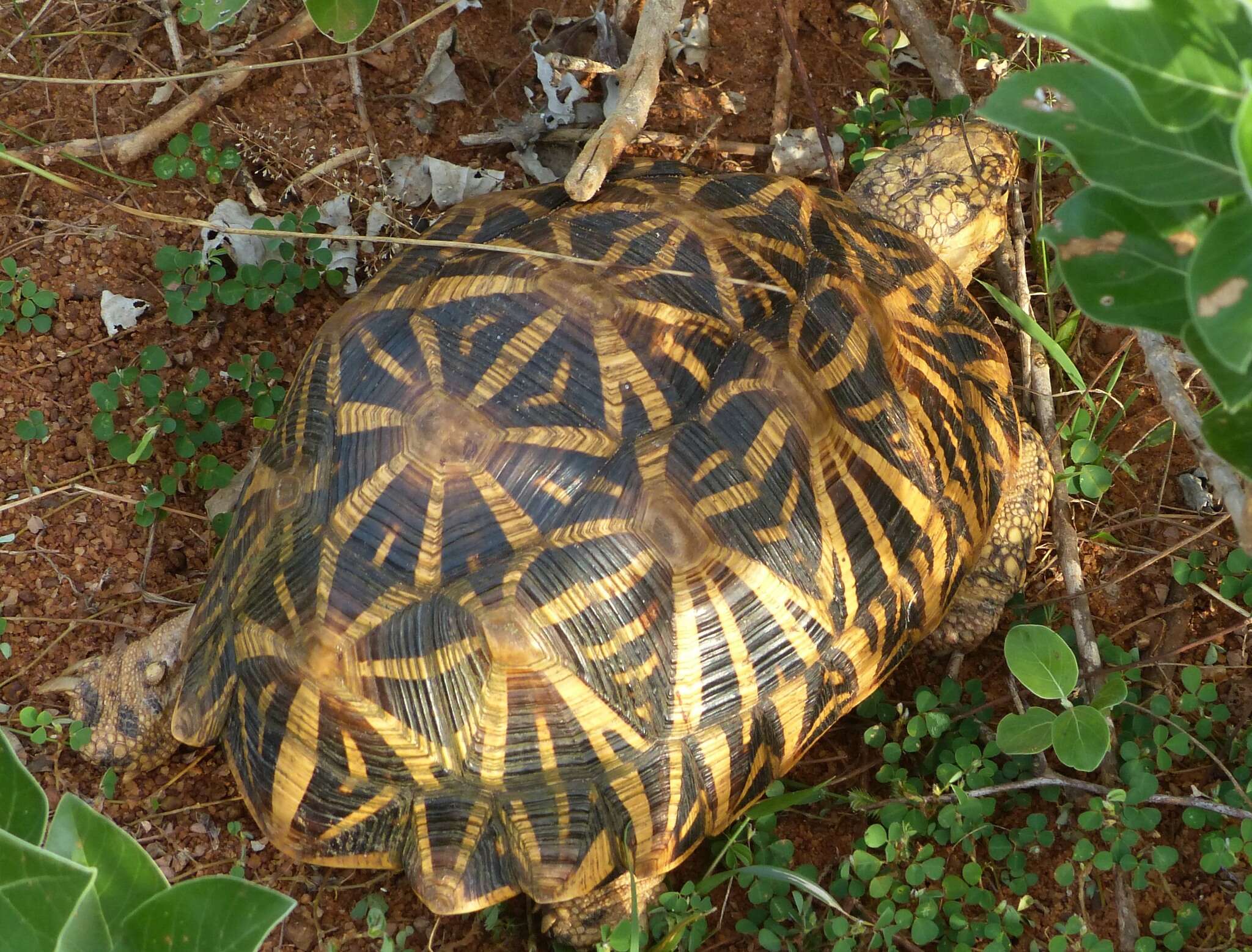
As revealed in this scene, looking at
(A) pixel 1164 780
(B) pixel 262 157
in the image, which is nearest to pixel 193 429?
(B) pixel 262 157

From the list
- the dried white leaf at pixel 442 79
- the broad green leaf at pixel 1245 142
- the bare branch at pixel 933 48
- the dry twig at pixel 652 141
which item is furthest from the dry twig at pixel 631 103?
the broad green leaf at pixel 1245 142

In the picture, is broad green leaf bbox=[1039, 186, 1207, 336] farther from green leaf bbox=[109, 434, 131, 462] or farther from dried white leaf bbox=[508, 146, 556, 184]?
green leaf bbox=[109, 434, 131, 462]

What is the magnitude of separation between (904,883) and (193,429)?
88.2 inches

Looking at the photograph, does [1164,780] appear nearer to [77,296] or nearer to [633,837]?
[633,837]

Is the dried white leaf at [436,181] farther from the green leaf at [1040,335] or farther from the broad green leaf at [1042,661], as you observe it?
the broad green leaf at [1042,661]

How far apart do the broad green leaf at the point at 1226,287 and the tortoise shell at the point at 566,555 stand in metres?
0.97

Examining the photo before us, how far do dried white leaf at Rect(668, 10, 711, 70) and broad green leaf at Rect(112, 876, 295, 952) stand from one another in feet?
9.28

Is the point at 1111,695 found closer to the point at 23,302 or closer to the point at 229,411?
the point at 229,411

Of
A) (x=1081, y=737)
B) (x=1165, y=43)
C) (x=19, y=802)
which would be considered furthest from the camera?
(x=1081, y=737)

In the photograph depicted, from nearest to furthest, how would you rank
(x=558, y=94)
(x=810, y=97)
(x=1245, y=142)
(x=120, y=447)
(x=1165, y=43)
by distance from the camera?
(x=1245, y=142)
(x=1165, y=43)
(x=120, y=447)
(x=810, y=97)
(x=558, y=94)

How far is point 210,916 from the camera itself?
1206 millimetres

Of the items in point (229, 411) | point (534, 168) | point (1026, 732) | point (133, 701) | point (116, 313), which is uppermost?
point (534, 168)

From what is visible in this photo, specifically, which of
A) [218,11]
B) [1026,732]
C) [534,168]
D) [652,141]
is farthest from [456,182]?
[1026,732]

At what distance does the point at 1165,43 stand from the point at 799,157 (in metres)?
2.13
